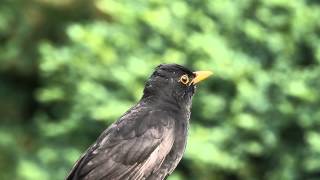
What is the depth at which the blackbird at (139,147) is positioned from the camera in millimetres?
5480

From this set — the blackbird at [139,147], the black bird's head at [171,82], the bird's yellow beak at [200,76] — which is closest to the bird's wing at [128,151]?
the blackbird at [139,147]

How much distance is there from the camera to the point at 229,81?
11.0 meters

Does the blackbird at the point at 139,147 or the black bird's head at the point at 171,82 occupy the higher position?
the black bird's head at the point at 171,82

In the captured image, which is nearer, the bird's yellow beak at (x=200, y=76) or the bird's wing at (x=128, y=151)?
the bird's wing at (x=128, y=151)

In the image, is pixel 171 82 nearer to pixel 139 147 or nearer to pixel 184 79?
pixel 184 79

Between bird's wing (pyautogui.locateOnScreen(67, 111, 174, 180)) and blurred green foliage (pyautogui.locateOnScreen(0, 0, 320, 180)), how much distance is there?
15.0 feet

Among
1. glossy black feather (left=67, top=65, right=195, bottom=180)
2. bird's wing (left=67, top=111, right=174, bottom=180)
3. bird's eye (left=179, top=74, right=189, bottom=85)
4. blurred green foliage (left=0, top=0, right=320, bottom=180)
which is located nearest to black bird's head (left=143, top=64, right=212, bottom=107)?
bird's eye (left=179, top=74, right=189, bottom=85)

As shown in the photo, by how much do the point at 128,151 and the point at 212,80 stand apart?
5779 millimetres

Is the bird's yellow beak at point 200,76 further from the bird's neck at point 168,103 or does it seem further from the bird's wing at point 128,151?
the bird's wing at point 128,151

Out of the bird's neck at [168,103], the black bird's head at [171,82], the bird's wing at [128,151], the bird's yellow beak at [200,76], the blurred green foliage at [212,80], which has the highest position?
the blurred green foliage at [212,80]

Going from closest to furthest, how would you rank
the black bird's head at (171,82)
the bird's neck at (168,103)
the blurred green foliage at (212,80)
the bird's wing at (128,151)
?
the bird's wing at (128,151) → the bird's neck at (168,103) → the black bird's head at (171,82) → the blurred green foliage at (212,80)

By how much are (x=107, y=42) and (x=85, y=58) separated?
Answer: 1.24ft

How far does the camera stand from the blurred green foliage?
10.6m

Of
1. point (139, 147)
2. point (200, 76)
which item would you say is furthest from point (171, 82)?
point (139, 147)
